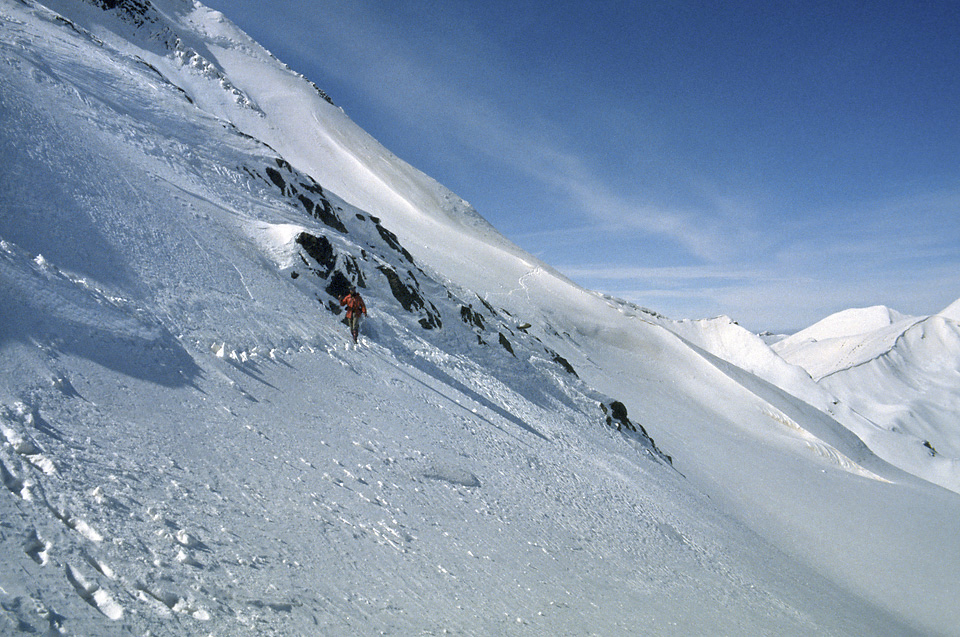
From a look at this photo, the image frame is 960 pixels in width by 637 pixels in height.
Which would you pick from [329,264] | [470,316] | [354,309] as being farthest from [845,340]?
[354,309]

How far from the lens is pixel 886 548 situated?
22609mm

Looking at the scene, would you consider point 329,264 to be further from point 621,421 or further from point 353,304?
point 621,421

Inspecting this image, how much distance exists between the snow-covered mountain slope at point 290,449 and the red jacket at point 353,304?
0.60 meters

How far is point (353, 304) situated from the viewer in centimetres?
1180

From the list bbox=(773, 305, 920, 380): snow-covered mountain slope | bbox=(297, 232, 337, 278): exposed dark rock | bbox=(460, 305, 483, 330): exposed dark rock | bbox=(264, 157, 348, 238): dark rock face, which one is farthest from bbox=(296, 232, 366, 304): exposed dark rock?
bbox=(773, 305, 920, 380): snow-covered mountain slope

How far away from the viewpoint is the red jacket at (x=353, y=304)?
11.8m

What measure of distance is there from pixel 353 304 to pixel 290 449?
5.58m

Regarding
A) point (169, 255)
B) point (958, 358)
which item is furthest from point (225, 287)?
point (958, 358)

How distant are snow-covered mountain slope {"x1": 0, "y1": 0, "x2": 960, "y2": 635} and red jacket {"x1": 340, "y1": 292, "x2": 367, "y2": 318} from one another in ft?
1.95

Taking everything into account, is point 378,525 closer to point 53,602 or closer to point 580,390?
point 53,602

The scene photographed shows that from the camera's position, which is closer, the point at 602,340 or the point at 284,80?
the point at 602,340

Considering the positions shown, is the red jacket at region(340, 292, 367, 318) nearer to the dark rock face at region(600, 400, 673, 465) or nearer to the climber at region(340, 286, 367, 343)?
the climber at region(340, 286, 367, 343)

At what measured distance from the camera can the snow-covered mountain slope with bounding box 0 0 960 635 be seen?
165 inches

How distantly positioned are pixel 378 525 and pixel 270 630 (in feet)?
7.17
